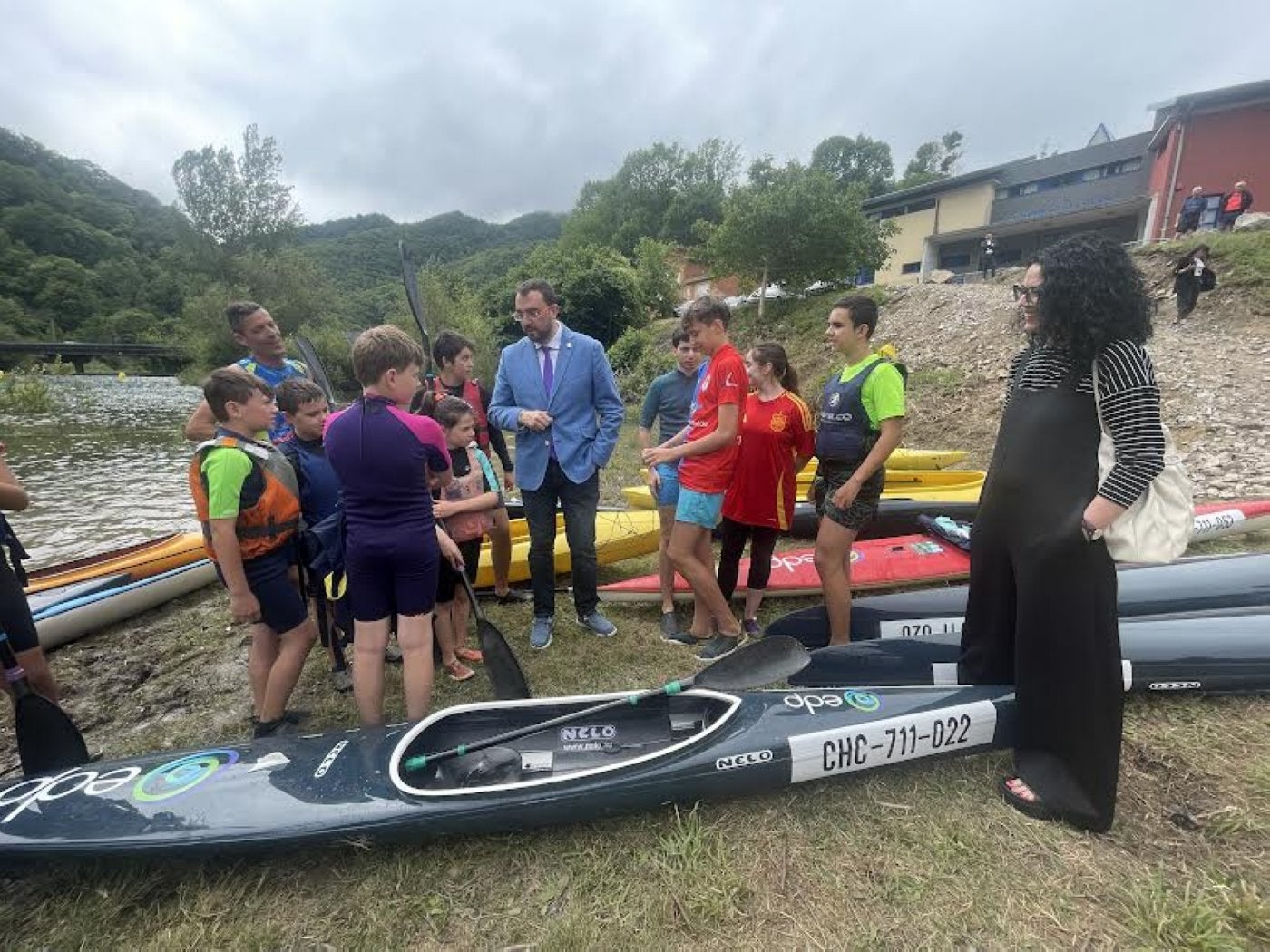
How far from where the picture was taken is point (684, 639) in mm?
3594

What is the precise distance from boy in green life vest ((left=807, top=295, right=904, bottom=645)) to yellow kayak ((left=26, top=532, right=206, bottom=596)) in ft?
17.2

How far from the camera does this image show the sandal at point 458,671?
329cm

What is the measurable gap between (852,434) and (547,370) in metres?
1.74

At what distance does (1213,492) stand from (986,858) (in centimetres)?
638

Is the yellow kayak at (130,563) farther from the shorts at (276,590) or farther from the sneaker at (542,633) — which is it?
the sneaker at (542,633)

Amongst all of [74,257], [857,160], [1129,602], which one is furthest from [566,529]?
[74,257]

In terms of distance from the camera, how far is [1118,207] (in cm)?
2567

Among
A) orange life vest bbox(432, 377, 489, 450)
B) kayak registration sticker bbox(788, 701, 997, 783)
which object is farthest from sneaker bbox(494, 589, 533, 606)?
kayak registration sticker bbox(788, 701, 997, 783)

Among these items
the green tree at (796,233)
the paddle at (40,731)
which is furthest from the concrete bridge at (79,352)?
the paddle at (40,731)

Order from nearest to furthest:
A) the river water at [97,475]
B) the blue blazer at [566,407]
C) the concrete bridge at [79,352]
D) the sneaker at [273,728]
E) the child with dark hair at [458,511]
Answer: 1. the sneaker at [273,728]
2. the child with dark hair at [458,511]
3. the blue blazer at [566,407]
4. the river water at [97,475]
5. the concrete bridge at [79,352]

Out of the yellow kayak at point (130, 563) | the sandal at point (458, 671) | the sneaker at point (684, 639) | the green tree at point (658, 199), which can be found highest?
the green tree at point (658, 199)

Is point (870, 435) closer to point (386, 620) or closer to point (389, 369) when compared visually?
point (389, 369)

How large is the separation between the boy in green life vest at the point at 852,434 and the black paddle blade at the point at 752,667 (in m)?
0.66

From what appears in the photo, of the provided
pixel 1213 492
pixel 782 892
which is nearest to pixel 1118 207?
pixel 1213 492
